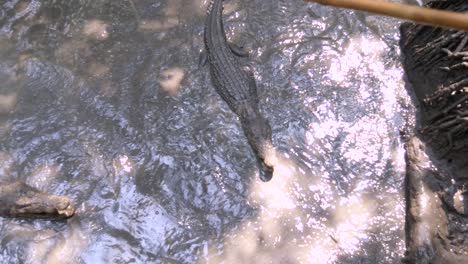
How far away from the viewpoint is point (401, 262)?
3.11 metres

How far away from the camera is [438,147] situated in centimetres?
362

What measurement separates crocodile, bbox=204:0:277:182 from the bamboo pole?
7.15ft

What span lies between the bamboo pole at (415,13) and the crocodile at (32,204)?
268 cm

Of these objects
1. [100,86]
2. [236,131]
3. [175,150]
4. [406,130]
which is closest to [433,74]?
[406,130]

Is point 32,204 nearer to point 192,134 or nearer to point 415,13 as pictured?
point 192,134

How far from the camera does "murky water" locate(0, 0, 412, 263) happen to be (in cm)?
329

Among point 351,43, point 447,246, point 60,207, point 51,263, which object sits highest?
point 351,43

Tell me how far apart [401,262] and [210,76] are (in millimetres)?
2452

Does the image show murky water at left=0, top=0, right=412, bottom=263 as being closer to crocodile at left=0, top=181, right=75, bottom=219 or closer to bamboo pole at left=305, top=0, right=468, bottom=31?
crocodile at left=0, top=181, right=75, bottom=219

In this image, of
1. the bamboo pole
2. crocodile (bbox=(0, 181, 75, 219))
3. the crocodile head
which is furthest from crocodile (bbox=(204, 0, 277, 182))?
the bamboo pole

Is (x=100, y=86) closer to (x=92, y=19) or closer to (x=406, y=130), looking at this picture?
(x=92, y=19)

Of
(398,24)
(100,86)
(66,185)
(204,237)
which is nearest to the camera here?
(204,237)

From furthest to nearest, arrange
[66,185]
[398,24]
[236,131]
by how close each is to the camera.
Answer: [398,24], [236,131], [66,185]

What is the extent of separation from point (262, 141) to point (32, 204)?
6.43 feet
